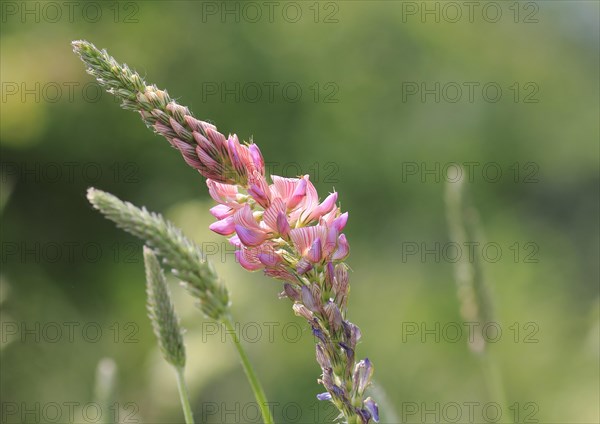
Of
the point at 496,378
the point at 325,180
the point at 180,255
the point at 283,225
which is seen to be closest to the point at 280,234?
the point at 283,225

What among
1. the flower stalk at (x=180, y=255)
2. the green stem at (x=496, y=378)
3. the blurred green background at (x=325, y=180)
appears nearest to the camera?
the flower stalk at (x=180, y=255)

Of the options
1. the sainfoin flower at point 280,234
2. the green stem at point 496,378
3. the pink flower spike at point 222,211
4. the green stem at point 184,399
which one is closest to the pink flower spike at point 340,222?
the sainfoin flower at point 280,234

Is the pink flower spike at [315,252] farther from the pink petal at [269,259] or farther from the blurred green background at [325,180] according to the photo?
the blurred green background at [325,180]

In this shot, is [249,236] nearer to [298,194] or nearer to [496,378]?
[298,194]

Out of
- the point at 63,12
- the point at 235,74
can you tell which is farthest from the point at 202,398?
the point at 63,12

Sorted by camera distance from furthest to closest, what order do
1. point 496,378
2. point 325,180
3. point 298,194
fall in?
point 325,180 < point 496,378 < point 298,194

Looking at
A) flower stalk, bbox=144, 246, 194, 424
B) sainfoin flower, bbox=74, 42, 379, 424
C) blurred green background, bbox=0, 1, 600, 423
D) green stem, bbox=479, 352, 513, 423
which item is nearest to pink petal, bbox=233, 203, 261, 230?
sainfoin flower, bbox=74, 42, 379, 424
